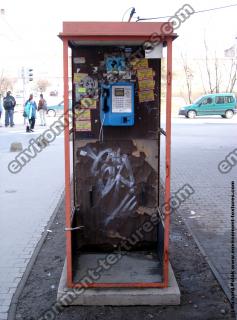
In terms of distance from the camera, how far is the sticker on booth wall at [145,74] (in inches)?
188

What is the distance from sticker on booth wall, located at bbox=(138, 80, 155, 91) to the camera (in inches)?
189

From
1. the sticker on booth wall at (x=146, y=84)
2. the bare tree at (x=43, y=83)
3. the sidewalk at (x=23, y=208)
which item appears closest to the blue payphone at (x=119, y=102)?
the sticker on booth wall at (x=146, y=84)

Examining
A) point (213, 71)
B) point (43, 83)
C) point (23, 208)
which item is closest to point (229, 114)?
point (213, 71)

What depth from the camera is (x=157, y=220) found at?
5.14 meters

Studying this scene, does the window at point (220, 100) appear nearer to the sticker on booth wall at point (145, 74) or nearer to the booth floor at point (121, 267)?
the booth floor at point (121, 267)

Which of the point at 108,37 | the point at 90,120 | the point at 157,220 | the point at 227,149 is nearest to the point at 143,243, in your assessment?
the point at 157,220

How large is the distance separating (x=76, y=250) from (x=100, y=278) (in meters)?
0.63

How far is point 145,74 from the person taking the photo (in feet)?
15.7

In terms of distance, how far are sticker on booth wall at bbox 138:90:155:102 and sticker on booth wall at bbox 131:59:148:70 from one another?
246 millimetres

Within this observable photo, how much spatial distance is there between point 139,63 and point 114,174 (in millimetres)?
1148

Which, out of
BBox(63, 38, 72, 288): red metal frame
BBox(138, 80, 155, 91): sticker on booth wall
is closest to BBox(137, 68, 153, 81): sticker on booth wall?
BBox(138, 80, 155, 91): sticker on booth wall

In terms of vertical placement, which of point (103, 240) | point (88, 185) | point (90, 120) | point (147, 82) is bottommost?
point (103, 240)

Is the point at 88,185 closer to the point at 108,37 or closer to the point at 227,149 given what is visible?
the point at 108,37

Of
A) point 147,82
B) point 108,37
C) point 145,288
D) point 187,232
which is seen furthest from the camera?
point 187,232
